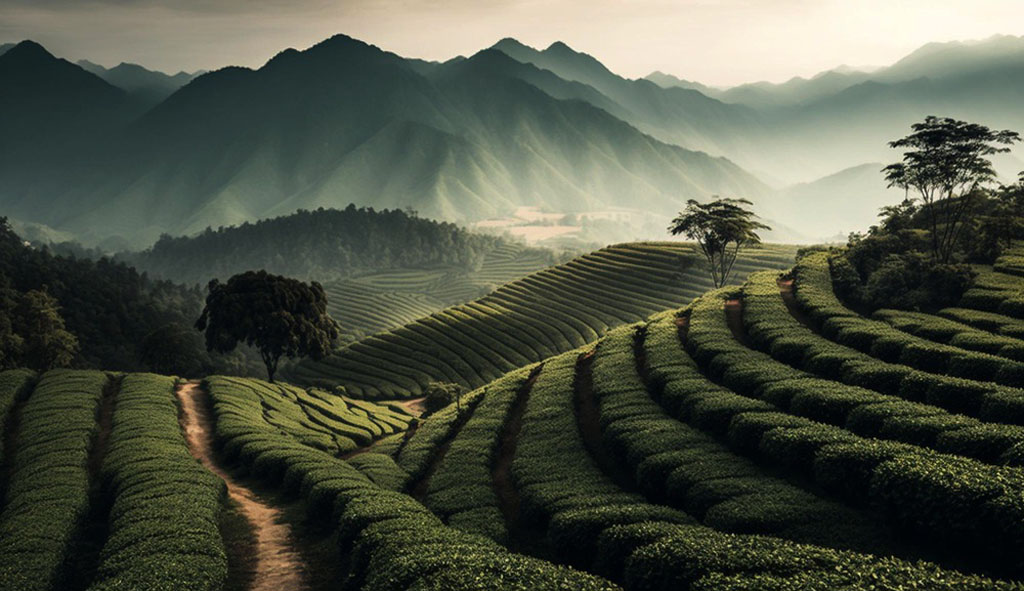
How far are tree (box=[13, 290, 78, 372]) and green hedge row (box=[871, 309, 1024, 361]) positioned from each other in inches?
3297

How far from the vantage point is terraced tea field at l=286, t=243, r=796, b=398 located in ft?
292

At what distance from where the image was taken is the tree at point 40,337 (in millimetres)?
76062

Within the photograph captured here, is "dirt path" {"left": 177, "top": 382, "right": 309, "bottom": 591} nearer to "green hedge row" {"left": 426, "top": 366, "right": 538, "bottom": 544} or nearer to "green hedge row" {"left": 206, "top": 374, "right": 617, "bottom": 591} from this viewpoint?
"green hedge row" {"left": 206, "top": 374, "right": 617, "bottom": 591}

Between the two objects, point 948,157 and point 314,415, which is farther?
point 314,415

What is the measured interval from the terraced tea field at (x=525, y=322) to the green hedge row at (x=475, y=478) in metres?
44.3

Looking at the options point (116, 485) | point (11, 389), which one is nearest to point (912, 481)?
point (116, 485)

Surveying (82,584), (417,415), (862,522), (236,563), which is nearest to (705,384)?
→ (862,522)

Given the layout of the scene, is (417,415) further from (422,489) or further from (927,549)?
(927,549)

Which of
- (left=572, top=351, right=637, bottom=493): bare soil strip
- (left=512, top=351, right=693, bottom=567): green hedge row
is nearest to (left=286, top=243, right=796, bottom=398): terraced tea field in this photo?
(left=572, top=351, right=637, bottom=493): bare soil strip

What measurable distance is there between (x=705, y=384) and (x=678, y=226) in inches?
1823

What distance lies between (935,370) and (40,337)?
8658 centimetres

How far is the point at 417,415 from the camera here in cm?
7244

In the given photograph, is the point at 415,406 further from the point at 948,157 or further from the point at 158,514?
the point at 948,157

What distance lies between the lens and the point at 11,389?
1887 inches
